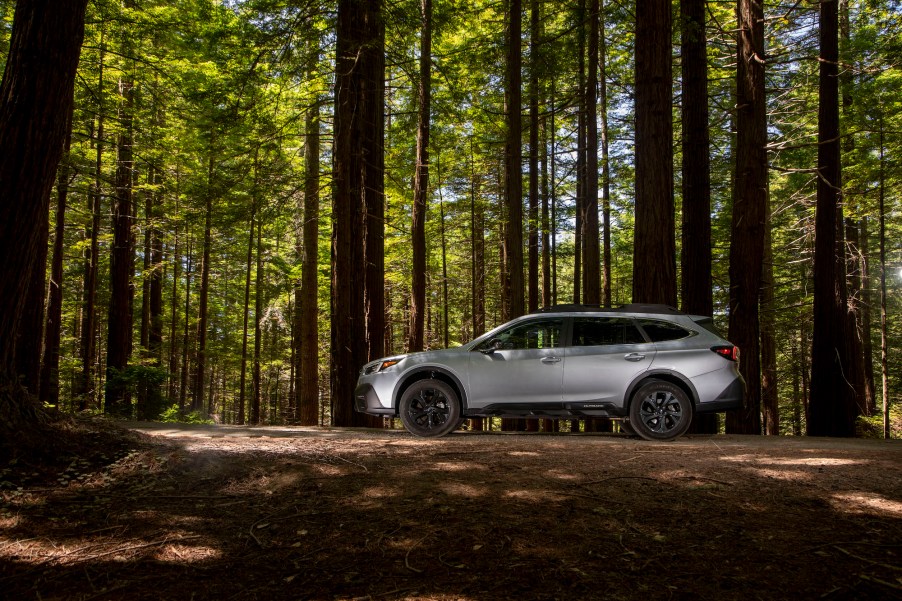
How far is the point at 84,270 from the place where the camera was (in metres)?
22.4

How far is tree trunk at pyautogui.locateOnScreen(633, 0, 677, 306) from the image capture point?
924cm

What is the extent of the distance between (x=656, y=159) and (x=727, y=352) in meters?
3.92

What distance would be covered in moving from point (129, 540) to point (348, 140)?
363 inches

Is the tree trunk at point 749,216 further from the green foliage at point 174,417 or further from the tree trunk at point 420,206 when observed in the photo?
the green foliage at point 174,417

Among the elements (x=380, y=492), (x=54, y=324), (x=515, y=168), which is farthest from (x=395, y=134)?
(x=380, y=492)

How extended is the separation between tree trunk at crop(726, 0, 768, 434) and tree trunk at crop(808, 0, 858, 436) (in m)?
1.78

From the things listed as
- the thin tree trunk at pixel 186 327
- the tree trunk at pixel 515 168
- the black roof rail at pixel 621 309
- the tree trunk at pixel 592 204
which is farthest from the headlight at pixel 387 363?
the thin tree trunk at pixel 186 327

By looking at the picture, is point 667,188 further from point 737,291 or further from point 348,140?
point 348,140

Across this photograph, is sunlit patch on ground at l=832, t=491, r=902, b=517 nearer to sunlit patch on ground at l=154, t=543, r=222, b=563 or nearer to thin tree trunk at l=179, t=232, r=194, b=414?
sunlit patch on ground at l=154, t=543, r=222, b=563

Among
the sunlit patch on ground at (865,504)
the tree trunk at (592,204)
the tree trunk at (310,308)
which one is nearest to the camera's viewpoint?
the sunlit patch on ground at (865,504)

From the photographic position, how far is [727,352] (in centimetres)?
709

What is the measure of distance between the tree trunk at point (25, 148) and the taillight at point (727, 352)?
25.9 ft

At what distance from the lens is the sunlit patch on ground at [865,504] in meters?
3.73

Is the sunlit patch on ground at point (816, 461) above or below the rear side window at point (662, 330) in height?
below
